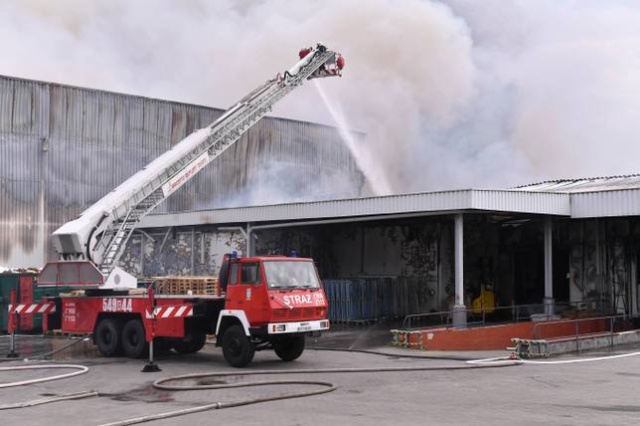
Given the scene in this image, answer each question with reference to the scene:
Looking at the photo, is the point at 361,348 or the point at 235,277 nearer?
the point at 235,277

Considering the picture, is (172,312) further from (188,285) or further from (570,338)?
(570,338)

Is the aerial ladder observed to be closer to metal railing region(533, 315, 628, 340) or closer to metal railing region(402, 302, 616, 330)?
metal railing region(402, 302, 616, 330)

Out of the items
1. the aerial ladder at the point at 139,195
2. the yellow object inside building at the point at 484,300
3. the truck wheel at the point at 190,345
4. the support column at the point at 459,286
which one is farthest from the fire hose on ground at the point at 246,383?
the yellow object inside building at the point at 484,300

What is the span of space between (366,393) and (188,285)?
11989 mm

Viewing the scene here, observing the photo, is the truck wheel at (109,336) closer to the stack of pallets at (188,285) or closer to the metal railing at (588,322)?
the stack of pallets at (188,285)

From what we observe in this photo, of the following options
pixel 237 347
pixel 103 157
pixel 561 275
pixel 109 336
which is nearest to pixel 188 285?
pixel 109 336

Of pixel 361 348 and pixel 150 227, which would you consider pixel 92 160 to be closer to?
pixel 150 227

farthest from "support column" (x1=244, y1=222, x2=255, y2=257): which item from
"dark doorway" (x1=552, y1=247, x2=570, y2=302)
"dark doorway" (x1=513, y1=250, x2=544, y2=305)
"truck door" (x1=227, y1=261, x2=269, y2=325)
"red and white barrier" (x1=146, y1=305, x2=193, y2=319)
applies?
"truck door" (x1=227, y1=261, x2=269, y2=325)

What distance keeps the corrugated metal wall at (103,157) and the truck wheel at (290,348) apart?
20285mm

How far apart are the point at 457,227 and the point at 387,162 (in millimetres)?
23063

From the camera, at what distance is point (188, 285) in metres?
23.3

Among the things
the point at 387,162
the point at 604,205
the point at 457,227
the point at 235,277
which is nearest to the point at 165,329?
the point at 235,277

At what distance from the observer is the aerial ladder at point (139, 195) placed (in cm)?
1855

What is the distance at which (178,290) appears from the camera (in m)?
23.4
